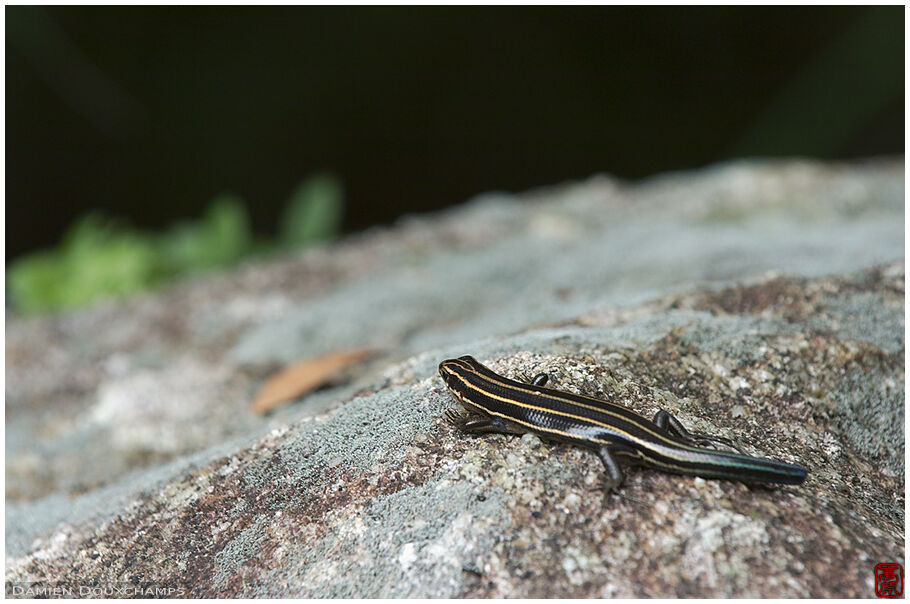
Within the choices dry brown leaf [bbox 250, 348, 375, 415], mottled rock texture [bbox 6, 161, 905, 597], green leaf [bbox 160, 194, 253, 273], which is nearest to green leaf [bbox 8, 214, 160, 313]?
green leaf [bbox 160, 194, 253, 273]

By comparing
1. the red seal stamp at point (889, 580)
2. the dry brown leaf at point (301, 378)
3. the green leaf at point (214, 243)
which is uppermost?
the green leaf at point (214, 243)

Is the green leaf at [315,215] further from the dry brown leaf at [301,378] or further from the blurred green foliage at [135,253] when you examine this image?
the dry brown leaf at [301,378]

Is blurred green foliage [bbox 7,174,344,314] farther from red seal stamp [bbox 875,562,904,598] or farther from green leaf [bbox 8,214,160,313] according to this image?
red seal stamp [bbox 875,562,904,598]

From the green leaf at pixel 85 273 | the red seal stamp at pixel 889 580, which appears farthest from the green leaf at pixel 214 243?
the red seal stamp at pixel 889 580

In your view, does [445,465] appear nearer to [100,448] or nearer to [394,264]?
[100,448]

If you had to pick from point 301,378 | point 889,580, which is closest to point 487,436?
point 889,580

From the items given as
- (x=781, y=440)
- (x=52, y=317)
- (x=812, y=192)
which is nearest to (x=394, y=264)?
(x=52, y=317)
